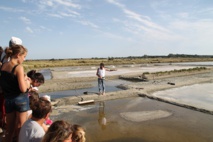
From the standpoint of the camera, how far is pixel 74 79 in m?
21.2

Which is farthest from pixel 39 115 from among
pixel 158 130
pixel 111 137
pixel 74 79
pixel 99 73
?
pixel 74 79

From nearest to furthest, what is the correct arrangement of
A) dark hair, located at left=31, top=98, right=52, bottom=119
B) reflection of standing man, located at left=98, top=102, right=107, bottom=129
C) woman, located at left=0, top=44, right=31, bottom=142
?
1. dark hair, located at left=31, top=98, right=52, bottom=119
2. woman, located at left=0, top=44, right=31, bottom=142
3. reflection of standing man, located at left=98, top=102, right=107, bottom=129

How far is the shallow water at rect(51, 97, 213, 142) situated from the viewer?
662cm

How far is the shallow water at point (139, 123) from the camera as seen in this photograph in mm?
6617

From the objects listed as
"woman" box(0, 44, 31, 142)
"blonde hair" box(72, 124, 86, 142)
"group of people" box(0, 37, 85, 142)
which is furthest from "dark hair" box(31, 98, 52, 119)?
"woman" box(0, 44, 31, 142)

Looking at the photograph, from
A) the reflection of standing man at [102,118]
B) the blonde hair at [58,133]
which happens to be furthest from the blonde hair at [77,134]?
the reflection of standing man at [102,118]

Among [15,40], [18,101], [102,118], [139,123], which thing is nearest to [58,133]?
[18,101]

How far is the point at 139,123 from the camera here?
7.95 m

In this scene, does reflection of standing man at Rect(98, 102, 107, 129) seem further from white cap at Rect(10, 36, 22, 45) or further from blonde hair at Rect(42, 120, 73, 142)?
blonde hair at Rect(42, 120, 73, 142)

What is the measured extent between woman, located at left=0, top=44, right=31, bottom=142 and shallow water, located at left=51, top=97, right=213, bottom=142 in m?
3.29

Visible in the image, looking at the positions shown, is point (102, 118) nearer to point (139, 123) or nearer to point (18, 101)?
point (139, 123)

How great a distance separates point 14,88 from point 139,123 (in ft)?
18.0

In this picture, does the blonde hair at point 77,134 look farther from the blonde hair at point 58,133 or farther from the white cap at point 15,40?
the white cap at point 15,40

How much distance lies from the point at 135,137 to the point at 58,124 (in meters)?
4.77
